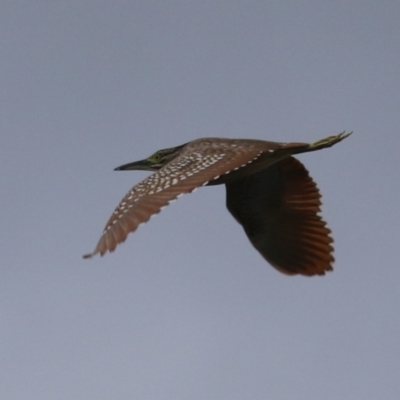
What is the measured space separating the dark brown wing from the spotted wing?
2394 mm

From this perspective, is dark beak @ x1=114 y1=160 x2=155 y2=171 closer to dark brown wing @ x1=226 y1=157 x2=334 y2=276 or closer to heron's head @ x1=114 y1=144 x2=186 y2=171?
heron's head @ x1=114 y1=144 x2=186 y2=171

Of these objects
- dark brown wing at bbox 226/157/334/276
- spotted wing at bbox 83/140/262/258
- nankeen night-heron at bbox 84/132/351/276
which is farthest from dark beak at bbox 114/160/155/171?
spotted wing at bbox 83/140/262/258

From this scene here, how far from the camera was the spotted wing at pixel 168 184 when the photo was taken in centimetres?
1252

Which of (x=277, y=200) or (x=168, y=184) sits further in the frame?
(x=277, y=200)

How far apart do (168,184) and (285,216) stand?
18.5 ft

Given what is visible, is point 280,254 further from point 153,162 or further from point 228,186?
point 153,162

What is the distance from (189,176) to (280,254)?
531 cm

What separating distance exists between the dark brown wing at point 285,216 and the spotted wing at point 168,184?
7.86 feet

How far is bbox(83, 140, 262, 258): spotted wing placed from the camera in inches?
493

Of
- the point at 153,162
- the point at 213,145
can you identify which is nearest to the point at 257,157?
the point at 213,145

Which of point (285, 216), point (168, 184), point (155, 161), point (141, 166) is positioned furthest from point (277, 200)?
point (168, 184)

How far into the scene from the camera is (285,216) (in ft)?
63.4

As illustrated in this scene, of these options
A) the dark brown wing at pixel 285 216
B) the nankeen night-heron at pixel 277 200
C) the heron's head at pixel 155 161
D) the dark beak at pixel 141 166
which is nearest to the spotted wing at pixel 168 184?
the nankeen night-heron at pixel 277 200

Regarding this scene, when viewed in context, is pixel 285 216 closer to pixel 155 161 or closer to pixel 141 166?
pixel 155 161
